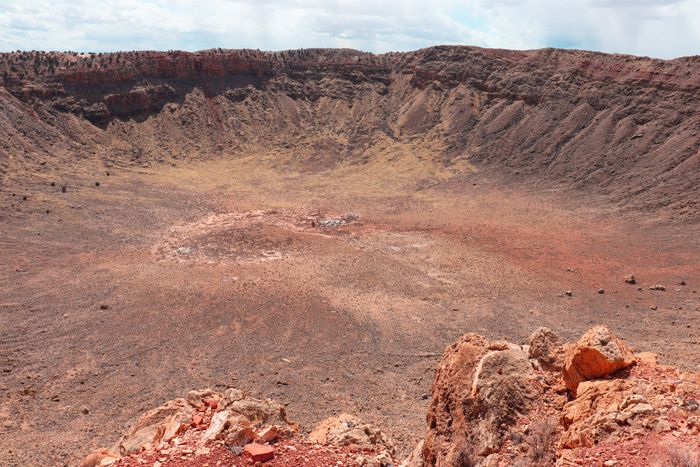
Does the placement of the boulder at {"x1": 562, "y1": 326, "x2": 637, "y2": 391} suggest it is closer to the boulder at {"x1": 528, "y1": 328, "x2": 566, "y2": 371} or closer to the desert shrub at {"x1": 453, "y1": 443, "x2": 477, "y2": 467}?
the boulder at {"x1": 528, "y1": 328, "x2": 566, "y2": 371}

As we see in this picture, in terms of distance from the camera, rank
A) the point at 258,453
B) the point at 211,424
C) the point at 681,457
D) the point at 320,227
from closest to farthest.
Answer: the point at 681,457, the point at 258,453, the point at 211,424, the point at 320,227

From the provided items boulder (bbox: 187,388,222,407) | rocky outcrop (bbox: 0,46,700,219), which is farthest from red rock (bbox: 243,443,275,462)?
rocky outcrop (bbox: 0,46,700,219)

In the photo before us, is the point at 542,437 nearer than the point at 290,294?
Yes

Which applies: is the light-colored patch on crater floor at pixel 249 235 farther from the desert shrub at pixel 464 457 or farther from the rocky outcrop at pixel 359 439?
the desert shrub at pixel 464 457

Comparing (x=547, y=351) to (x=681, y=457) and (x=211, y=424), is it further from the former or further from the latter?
(x=211, y=424)

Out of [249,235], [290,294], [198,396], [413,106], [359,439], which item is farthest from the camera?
[413,106]

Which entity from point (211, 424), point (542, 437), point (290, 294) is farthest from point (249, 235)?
point (542, 437)

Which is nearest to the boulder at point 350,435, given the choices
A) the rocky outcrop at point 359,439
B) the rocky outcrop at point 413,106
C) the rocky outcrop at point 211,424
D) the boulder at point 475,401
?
the rocky outcrop at point 359,439
